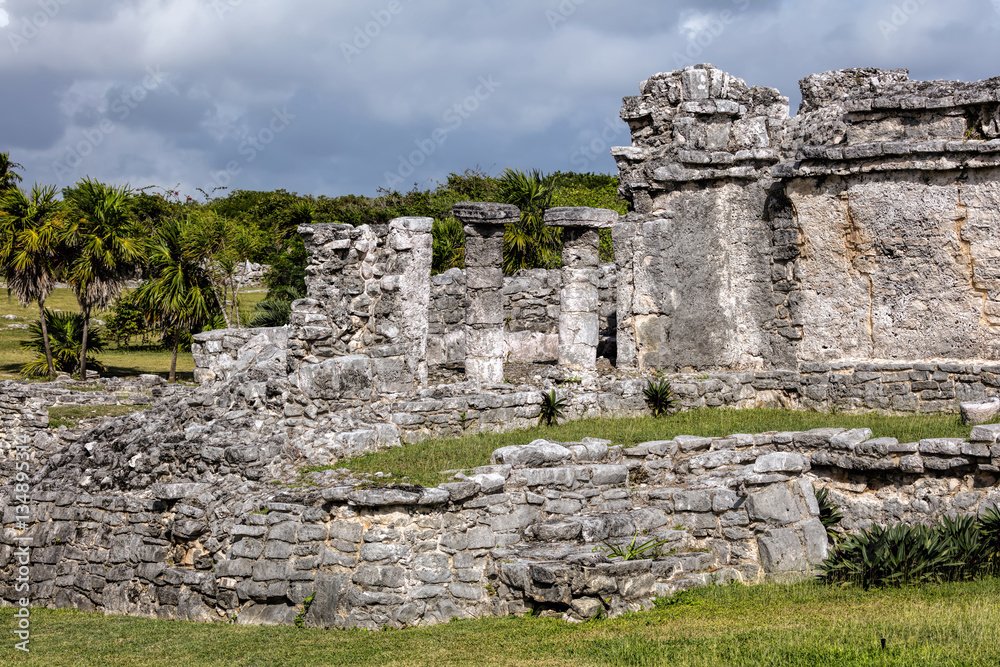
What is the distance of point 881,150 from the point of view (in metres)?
13.3

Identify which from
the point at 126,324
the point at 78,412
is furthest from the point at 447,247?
the point at 126,324

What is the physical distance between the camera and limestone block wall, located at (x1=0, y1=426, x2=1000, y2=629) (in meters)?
8.91

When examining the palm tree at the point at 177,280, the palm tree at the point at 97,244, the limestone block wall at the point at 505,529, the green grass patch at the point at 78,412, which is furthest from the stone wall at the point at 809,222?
the palm tree at the point at 97,244

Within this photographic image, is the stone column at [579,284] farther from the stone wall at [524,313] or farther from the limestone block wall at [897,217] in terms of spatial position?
the limestone block wall at [897,217]

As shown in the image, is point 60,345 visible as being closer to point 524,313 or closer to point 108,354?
point 108,354

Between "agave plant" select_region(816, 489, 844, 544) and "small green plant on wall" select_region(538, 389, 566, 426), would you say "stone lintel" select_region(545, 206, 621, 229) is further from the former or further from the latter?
"agave plant" select_region(816, 489, 844, 544)

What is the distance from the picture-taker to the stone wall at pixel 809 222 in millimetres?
13125

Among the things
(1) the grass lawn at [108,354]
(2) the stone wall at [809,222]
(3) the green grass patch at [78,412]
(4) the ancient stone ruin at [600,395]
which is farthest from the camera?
(1) the grass lawn at [108,354]

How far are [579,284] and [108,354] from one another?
21.6 m

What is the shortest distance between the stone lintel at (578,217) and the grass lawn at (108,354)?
13855mm

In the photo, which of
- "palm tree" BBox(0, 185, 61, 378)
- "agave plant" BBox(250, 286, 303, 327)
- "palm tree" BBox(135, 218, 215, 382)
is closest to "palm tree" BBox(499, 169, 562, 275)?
"agave plant" BBox(250, 286, 303, 327)

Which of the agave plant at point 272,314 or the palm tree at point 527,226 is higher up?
the palm tree at point 527,226

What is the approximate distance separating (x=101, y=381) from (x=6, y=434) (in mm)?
6475

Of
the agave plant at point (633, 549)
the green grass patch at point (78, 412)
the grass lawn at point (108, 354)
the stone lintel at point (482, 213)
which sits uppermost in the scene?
the stone lintel at point (482, 213)
